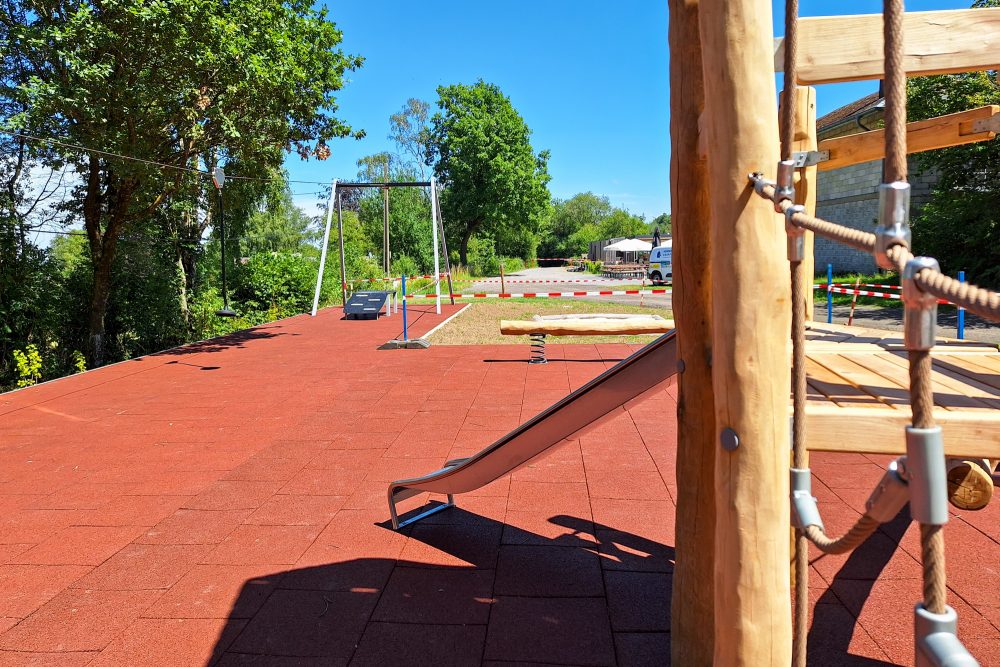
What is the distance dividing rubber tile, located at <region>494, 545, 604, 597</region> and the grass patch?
800 centimetres

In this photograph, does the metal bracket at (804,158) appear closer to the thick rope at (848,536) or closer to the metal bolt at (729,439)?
the metal bolt at (729,439)

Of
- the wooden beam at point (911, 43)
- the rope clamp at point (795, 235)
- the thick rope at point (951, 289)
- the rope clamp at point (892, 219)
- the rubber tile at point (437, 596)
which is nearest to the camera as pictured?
the thick rope at point (951, 289)

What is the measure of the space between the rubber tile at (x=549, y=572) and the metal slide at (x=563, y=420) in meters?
0.43

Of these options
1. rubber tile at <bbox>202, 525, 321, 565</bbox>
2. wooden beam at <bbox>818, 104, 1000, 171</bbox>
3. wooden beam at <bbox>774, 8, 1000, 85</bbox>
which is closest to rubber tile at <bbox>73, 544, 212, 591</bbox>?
rubber tile at <bbox>202, 525, 321, 565</bbox>

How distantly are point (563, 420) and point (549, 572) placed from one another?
2.83 feet

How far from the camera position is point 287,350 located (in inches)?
437

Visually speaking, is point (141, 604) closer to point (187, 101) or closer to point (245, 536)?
point (245, 536)

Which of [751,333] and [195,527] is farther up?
[751,333]

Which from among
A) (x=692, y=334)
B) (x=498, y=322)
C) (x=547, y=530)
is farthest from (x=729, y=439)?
(x=498, y=322)

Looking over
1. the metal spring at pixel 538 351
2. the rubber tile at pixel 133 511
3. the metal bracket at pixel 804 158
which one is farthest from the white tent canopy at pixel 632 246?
the metal bracket at pixel 804 158

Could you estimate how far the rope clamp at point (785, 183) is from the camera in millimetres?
1273

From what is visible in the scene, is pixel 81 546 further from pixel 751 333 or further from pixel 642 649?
pixel 751 333

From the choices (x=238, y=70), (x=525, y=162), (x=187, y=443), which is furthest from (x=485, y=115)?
(x=187, y=443)

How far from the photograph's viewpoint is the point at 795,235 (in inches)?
50.6
